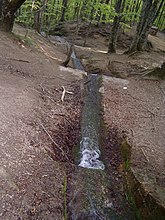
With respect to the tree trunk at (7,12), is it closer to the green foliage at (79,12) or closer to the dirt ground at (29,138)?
the green foliage at (79,12)

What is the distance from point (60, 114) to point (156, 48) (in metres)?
17.4

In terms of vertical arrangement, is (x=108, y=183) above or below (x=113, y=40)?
below

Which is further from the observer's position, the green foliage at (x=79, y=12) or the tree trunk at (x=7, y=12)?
the tree trunk at (x=7, y=12)

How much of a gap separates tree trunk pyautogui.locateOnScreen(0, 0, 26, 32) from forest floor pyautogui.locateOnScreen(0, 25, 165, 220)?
630 mm

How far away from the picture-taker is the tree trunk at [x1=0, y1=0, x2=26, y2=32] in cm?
1253

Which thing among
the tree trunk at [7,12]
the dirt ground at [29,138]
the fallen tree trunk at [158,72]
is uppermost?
the tree trunk at [7,12]

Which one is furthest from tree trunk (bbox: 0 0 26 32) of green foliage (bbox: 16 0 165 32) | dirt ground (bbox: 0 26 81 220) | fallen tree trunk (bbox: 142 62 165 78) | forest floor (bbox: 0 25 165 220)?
fallen tree trunk (bbox: 142 62 165 78)

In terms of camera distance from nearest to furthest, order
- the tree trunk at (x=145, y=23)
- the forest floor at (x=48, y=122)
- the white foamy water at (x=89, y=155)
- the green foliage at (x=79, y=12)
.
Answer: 1. the forest floor at (x=48, y=122)
2. the white foamy water at (x=89, y=155)
3. the green foliage at (x=79, y=12)
4. the tree trunk at (x=145, y=23)

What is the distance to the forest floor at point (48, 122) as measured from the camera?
496cm

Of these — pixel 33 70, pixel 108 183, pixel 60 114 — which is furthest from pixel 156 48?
pixel 108 183

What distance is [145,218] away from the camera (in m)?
4.96

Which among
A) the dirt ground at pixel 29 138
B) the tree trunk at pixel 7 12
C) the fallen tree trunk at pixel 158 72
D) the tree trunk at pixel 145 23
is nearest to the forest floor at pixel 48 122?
the dirt ground at pixel 29 138

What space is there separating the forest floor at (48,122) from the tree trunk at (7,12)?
0.63m

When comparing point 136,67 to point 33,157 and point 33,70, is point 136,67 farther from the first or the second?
point 33,157
